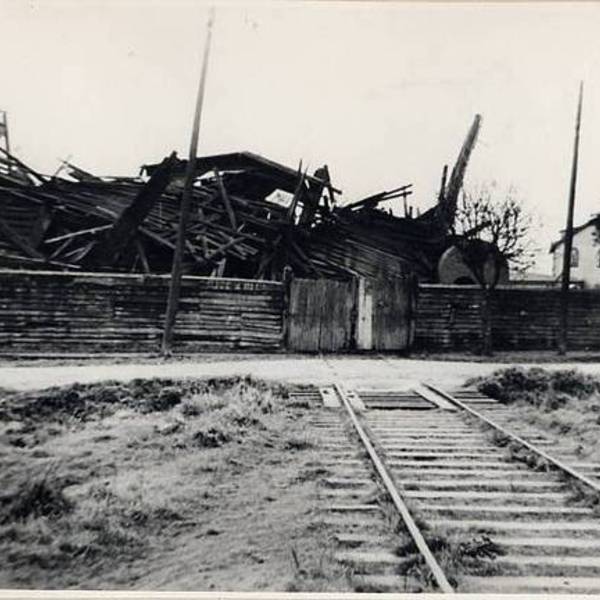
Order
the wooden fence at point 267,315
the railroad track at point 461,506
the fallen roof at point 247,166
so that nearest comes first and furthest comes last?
the railroad track at point 461,506
the wooden fence at point 267,315
the fallen roof at point 247,166

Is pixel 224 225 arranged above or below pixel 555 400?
above

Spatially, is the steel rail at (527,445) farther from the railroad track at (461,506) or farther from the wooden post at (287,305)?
the wooden post at (287,305)

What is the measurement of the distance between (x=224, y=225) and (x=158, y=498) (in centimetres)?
1349

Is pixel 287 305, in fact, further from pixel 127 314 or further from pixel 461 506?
pixel 461 506

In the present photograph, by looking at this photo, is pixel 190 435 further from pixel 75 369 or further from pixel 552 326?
pixel 552 326

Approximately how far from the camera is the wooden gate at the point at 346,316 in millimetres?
14609

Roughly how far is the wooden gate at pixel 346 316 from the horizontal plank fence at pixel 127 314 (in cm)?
49

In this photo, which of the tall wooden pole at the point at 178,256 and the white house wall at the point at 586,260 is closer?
the white house wall at the point at 586,260

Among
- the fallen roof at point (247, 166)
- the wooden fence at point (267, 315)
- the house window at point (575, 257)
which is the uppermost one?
the fallen roof at point (247, 166)

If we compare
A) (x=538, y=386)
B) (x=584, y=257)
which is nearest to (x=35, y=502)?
(x=538, y=386)

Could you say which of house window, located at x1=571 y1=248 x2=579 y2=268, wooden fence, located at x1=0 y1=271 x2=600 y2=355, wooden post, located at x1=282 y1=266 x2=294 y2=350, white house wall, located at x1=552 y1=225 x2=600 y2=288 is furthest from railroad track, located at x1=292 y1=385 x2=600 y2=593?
house window, located at x1=571 y1=248 x2=579 y2=268

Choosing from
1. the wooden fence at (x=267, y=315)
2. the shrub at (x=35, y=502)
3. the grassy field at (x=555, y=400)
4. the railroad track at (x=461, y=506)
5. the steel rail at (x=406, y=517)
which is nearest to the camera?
the steel rail at (x=406, y=517)

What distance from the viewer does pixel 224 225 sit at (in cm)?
A: 1714

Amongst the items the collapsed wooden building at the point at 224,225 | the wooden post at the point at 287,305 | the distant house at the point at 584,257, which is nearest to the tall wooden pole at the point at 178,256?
the collapsed wooden building at the point at 224,225
